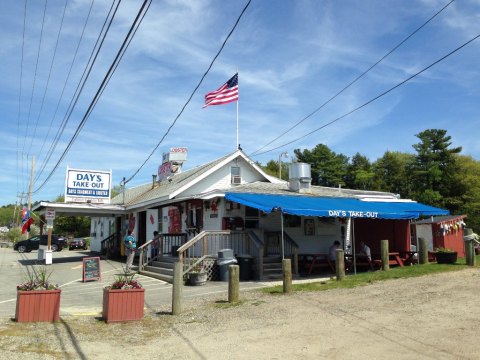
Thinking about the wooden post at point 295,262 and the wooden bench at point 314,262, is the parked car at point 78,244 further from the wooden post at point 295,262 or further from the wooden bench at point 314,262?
the wooden post at point 295,262

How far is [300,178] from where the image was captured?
20297 mm

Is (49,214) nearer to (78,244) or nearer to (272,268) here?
(272,268)

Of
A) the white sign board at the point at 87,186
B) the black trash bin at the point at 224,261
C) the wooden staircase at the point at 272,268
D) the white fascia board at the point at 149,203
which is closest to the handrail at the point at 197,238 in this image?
the black trash bin at the point at 224,261

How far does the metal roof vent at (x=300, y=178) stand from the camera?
20.3 meters

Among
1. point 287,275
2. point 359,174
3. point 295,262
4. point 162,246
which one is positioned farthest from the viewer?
point 359,174

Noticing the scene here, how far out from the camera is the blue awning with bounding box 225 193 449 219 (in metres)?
15.5

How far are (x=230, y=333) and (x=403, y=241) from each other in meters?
15.1

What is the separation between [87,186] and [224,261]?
13.6m

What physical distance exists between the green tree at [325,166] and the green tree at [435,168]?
1272cm

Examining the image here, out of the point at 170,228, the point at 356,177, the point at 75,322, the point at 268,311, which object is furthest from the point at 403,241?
the point at 356,177

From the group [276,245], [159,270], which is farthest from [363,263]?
[159,270]

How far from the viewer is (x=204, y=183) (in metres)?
22.4

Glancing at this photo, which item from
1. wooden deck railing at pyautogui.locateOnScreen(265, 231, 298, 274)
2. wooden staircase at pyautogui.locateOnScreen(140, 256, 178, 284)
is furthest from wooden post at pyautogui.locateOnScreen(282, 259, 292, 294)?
wooden staircase at pyautogui.locateOnScreen(140, 256, 178, 284)

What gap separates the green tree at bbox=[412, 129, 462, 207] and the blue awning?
3789 centimetres
